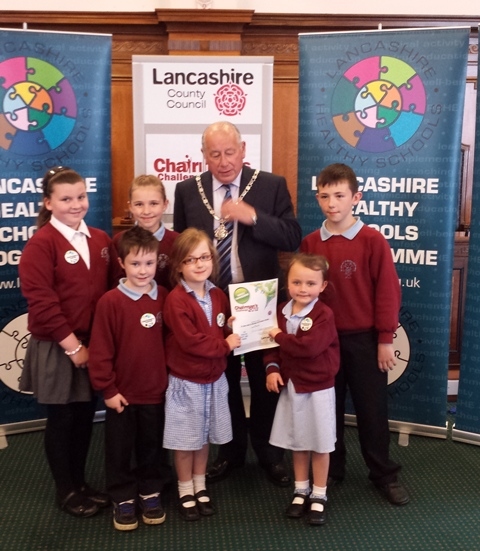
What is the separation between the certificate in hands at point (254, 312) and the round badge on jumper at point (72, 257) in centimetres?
59

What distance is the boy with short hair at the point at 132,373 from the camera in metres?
2.34

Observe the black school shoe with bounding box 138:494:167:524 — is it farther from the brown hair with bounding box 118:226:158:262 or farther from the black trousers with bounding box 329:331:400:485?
the brown hair with bounding box 118:226:158:262

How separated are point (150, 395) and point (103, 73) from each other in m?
1.75

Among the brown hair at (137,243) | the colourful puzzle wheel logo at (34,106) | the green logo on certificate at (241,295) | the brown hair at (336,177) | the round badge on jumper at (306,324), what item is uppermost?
the colourful puzzle wheel logo at (34,106)

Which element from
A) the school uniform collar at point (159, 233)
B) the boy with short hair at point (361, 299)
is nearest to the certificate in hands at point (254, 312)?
the boy with short hair at point (361, 299)

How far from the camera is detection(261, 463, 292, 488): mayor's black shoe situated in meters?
2.85

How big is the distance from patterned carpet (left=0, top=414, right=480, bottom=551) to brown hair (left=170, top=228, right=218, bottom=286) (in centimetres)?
100

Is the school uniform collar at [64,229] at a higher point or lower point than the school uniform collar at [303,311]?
higher

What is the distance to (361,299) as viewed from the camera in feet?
8.45

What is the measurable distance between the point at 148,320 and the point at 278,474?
3.34ft

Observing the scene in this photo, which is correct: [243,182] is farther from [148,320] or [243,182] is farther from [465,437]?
[465,437]

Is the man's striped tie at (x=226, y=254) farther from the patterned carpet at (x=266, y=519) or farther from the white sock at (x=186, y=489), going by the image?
the patterned carpet at (x=266, y=519)

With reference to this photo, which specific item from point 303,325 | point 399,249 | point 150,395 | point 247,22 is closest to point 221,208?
point 303,325

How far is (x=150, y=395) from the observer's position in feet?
7.95
